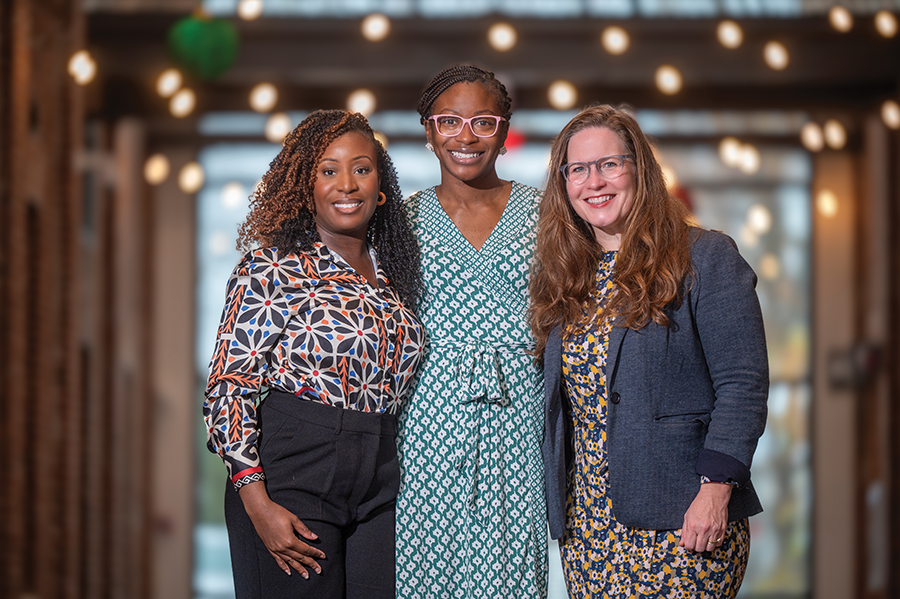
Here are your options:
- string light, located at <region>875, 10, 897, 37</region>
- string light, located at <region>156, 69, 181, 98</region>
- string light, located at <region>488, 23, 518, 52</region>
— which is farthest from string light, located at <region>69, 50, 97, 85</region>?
string light, located at <region>875, 10, 897, 37</region>

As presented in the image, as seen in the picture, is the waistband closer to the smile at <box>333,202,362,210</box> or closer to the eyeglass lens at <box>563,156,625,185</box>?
the smile at <box>333,202,362,210</box>

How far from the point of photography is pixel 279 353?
197 centimetres

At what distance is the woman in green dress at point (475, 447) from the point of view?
2229 millimetres

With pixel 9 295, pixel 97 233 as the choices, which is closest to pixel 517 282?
pixel 9 295

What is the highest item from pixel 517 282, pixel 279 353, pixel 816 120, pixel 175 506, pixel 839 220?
pixel 816 120

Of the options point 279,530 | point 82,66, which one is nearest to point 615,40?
point 82,66

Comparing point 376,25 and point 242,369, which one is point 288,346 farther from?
point 376,25

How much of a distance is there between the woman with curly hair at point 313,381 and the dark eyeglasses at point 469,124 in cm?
23

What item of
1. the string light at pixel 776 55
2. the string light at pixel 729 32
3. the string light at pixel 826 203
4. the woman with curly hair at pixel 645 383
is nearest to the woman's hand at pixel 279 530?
the woman with curly hair at pixel 645 383

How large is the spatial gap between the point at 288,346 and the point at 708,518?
0.87m

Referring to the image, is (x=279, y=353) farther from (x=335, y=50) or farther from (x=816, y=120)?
(x=816, y=120)

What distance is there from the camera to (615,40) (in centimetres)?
571

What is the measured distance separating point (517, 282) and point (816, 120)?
5.75 m

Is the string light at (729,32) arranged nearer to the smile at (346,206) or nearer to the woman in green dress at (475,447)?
the woman in green dress at (475,447)
